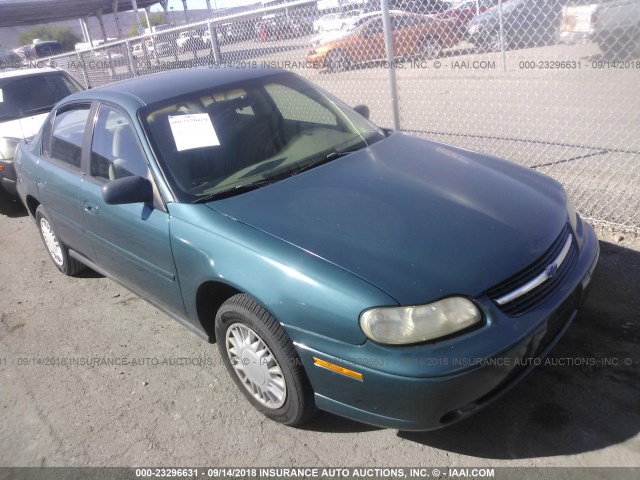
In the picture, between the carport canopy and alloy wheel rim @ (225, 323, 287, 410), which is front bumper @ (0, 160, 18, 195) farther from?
the carport canopy

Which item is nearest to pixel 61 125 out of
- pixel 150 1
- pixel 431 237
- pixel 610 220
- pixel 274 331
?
pixel 274 331

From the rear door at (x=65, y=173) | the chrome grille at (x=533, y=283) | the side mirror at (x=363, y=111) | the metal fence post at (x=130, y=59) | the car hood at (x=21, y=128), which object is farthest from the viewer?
the metal fence post at (x=130, y=59)

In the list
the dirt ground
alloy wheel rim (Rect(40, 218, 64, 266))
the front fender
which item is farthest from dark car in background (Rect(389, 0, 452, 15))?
alloy wheel rim (Rect(40, 218, 64, 266))

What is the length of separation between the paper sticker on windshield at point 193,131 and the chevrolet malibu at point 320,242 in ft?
0.04

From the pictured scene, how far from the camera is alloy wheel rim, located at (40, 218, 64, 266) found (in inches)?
190

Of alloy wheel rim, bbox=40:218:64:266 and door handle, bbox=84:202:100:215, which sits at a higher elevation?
door handle, bbox=84:202:100:215

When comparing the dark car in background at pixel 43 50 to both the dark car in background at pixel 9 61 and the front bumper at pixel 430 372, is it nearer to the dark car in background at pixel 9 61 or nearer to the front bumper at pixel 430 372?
the dark car in background at pixel 9 61

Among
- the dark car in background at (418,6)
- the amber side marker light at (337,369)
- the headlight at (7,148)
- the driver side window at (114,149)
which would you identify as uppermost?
the dark car in background at (418,6)

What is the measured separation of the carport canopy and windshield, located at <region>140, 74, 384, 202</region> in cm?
3529

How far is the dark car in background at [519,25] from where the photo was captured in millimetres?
5055

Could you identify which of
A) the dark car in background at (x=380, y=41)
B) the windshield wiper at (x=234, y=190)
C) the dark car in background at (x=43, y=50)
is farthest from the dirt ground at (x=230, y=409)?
the dark car in background at (x=43, y=50)

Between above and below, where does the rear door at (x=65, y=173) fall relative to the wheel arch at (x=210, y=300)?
above

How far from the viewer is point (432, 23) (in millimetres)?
6363

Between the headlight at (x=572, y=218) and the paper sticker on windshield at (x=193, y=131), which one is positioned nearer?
the headlight at (x=572, y=218)
